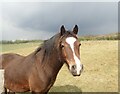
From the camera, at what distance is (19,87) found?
6.88 metres

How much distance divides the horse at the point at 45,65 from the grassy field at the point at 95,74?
4195 millimetres

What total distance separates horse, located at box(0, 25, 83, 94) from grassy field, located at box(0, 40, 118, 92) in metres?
4.20

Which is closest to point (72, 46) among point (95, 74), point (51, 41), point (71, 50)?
point (71, 50)

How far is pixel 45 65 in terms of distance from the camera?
20.9 feet

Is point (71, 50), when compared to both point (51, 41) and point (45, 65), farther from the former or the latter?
point (45, 65)

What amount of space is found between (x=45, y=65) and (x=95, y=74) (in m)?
8.31

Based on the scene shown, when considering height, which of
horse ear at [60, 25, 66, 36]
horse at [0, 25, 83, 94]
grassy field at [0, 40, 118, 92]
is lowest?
grassy field at [0, 40, 118, 92]

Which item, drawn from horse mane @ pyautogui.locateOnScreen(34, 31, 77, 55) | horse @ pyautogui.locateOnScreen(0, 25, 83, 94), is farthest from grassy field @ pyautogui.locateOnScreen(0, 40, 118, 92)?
horse mane @ pyautogui.locateOnScreen(34, 31, 77, 55)

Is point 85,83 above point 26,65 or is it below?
below

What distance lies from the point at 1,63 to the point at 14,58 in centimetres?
47

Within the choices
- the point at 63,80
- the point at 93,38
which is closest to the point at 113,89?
the point at 63,80

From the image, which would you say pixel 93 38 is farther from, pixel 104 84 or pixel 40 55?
pixel 40 55

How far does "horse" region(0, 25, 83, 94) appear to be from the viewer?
17.2ft

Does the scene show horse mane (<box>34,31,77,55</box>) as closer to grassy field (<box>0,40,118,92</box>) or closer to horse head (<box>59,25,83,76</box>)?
horse head (<box>59,25,83,76</box>)
